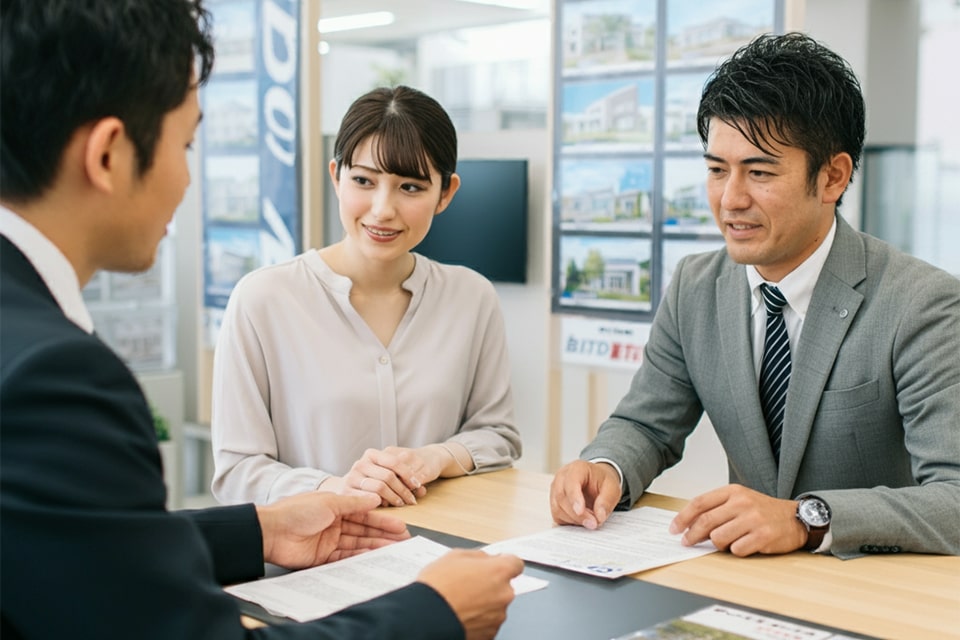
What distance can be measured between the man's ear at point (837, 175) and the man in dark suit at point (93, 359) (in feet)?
3.77

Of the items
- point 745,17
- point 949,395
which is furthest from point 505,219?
point 949,395

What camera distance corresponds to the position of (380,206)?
213 centimetres

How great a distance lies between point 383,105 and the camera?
2.13 metres

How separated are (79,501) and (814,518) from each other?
3.52ft

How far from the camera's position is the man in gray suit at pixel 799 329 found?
1.77 meters

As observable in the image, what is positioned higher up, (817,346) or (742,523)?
(817,346)

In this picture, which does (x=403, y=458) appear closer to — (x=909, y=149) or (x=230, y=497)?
(x=230, y=497)

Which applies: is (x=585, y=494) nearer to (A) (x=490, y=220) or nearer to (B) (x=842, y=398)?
(B) (x=842, y=398)

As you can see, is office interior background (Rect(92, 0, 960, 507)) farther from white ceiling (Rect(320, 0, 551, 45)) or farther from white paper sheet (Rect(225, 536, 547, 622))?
white paper sheet (Rect(225, 536, 547, 622))

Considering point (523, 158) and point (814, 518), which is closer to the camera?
point (814, 518)

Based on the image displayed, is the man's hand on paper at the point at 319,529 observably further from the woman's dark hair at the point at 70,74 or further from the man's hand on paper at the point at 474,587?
the woman's dark hair at the point at 70,74

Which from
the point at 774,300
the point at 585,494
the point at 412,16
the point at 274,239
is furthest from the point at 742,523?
the point at 412,16

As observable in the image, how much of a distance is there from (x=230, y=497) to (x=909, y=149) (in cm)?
661

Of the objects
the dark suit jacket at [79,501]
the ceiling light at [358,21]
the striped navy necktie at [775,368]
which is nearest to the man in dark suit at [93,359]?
A: the dark suit jacket at [79,501]
